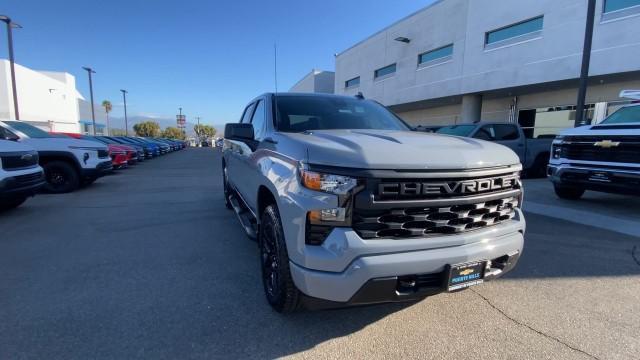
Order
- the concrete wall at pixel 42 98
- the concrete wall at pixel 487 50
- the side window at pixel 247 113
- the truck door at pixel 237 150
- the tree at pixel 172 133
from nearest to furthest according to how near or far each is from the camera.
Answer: the truck door at pixel 237 150, the side window at pixel 247 113, the concrete wall at pixel 487 50, the concrete wall at pixel 42 98, the tree at pixel 172 133

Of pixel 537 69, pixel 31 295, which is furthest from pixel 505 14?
pixel 31 295

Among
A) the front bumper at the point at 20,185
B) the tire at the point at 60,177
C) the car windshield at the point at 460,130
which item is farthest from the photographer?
the car windshield at the point at 460,130

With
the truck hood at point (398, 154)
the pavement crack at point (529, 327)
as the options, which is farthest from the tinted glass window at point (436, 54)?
the truck hood at point (398, 154)

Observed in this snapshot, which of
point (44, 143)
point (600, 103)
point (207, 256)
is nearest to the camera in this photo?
point (207, 256)

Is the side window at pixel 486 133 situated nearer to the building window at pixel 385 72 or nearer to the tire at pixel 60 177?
the tire at pixel 60 177

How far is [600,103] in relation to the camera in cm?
1602

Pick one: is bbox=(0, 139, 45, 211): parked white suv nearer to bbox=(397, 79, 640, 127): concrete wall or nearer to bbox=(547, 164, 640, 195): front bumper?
bbox=(547, 164, 640, 195): front bumper

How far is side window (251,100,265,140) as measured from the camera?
11.6 feet

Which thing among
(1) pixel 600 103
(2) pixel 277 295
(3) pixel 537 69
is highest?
(3) pixel 537 69

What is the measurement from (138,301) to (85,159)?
24.0ft

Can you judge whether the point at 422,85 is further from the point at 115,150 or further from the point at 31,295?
the point at 31,295

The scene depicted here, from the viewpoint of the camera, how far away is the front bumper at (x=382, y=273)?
1.92 metres

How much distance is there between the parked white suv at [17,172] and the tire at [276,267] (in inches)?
192

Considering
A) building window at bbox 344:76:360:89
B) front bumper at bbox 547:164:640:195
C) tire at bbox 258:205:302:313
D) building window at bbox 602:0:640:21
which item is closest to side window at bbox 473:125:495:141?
front bumper at bbox 547:164:640:195
